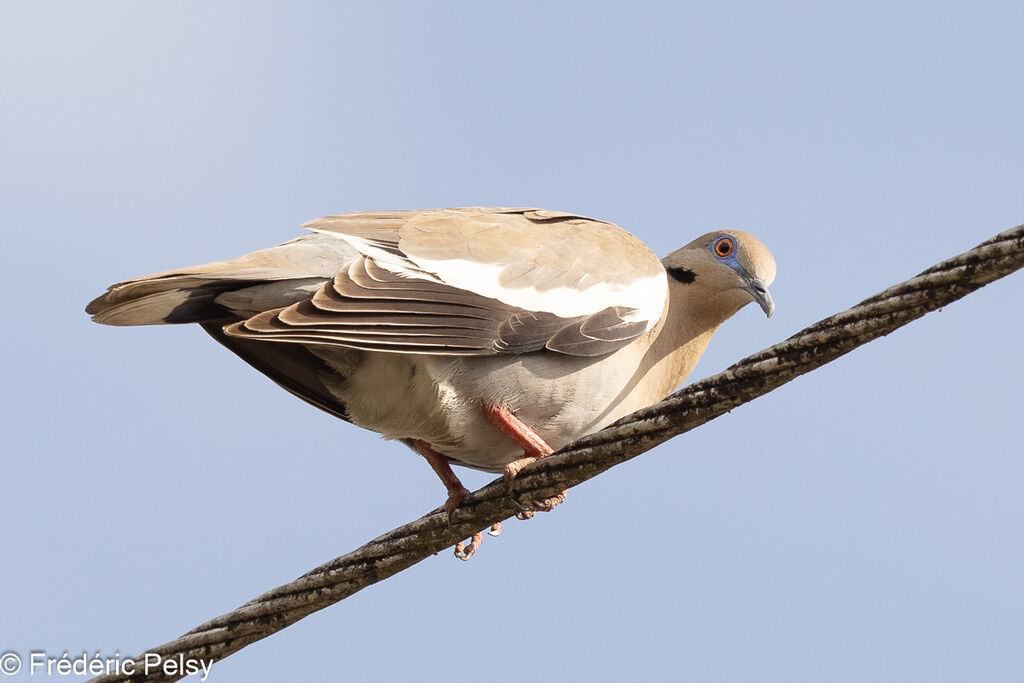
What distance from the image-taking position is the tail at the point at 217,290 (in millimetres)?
4953

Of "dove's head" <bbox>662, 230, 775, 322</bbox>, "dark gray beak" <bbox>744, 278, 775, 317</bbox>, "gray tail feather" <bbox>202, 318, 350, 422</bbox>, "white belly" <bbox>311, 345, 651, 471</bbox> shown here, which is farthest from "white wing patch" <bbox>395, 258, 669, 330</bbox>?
"gray tail feather" <bbox>202, 318, 350, 422</bbox>

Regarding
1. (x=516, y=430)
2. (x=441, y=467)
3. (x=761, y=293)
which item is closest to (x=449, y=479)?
(x=441, y=467)

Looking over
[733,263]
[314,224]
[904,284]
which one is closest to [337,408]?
[314,224]

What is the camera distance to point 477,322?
519cm

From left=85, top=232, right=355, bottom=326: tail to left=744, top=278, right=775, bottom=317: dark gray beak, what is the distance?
2281 mm

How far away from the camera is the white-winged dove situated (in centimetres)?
496

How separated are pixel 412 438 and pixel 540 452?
0.86 metres

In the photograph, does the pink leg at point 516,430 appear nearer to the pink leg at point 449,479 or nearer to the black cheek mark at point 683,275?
the pink leg at point 449,479

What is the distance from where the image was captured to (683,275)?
6.49 m

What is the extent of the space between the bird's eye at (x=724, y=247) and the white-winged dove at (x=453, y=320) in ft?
0.87

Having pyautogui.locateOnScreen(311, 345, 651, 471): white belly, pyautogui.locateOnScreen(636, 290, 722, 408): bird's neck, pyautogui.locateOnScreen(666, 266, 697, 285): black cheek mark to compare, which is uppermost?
pyautogui.locateOnScreen(666, 266, 697, 285): black cheek mark

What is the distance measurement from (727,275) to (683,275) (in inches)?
9.7

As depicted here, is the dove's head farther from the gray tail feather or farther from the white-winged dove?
the gray tail feather

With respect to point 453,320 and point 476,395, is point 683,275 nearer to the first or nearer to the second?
point 476,395
